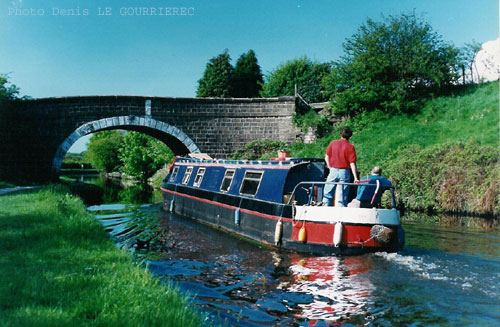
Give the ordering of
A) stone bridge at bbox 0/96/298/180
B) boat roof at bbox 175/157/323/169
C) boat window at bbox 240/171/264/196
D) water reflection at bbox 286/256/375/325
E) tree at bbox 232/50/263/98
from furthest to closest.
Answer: tree at bbox 232/50/263/98, stone bridge at bbox 0/96/298/180, boat window at bbox 240/171/264/196, boat roof at bbox 175/157/323/169, water reflection at bbox 286/256/375/325

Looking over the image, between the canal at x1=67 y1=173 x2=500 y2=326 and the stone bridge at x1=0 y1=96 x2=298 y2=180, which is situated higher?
the stone bridge at x1=0 y1=96 x2=298 y2=180

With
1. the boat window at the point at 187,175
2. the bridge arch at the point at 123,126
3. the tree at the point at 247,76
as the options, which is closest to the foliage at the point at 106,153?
the tree at the point at 247,76

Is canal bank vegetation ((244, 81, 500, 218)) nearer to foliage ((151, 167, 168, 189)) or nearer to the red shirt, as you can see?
the red shirt

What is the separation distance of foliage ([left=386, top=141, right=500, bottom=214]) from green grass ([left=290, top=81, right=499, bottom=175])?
2.91 ft

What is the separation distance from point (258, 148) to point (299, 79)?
15574mm

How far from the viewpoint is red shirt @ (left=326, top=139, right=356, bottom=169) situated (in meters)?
7.01

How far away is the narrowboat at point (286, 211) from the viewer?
6816 mm

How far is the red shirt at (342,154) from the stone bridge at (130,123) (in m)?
14.5

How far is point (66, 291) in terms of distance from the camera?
390cm

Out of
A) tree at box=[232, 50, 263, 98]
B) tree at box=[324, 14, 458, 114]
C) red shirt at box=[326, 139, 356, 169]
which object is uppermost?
tree at box=[232, 50, 263, 98]

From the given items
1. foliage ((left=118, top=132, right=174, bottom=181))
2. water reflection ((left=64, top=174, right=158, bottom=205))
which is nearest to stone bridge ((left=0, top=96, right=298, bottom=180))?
water reflection ((left=64, top=174, right=158, bottom=205))

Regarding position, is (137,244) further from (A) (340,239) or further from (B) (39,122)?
(B) (39,122)

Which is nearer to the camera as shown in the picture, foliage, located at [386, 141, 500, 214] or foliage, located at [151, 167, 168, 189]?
foliage, located at [386, 141, 500, 214]

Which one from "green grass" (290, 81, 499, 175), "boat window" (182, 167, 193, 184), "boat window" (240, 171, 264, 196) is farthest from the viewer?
"green grass" (290, 81, 499, 175)
